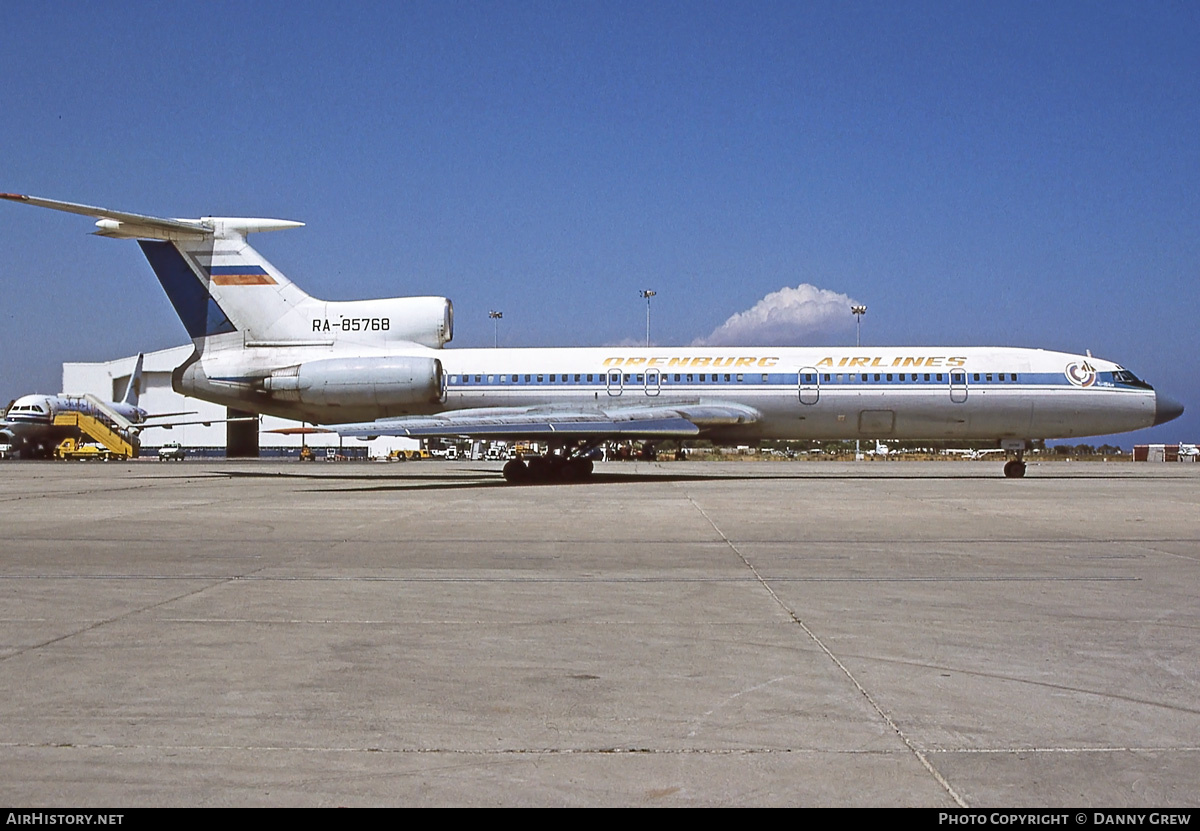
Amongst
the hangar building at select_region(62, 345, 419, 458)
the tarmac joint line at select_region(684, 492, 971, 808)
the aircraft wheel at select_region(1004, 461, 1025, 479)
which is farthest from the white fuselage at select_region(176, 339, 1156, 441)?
the hangar building at select_region(62, 345, 419, 458)

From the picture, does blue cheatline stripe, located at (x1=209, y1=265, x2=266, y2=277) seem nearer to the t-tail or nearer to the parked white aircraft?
the t-tail

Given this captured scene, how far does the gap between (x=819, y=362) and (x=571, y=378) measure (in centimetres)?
682

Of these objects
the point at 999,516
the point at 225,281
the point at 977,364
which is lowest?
the point at 999,516

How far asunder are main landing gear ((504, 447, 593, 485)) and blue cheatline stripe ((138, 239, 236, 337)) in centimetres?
845

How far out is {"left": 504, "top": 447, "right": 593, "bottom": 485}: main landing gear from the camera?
25250 millimetres

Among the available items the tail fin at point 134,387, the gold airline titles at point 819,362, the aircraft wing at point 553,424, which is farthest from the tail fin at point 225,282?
the tail fin at point 134,387

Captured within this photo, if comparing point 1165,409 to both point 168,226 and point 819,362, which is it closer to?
point 819,362

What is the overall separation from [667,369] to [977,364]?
333 inches

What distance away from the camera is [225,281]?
2559 centimetres

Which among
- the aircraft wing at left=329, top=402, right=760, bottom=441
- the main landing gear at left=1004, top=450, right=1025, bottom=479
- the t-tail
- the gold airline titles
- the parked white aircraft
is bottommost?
the parked white aircraft

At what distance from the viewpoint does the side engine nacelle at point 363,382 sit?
2475 centimetres

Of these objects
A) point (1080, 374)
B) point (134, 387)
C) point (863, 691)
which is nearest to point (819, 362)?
point (1080, 374)
